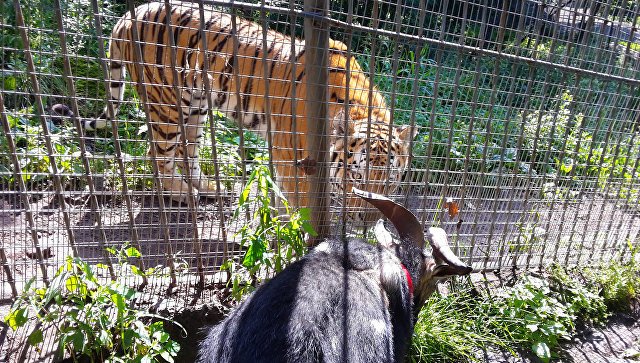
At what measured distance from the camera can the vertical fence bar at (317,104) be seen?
2.50m

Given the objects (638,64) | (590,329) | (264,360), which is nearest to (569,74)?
(638,64)

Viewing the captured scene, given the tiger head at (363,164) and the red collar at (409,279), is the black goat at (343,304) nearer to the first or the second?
the red collar at (409,279)

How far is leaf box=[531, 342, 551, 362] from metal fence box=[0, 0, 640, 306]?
77 cm

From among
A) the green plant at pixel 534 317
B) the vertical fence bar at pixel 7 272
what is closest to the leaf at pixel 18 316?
the vertical fence bar at pixel 7 272

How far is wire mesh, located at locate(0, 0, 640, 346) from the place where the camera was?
252cm

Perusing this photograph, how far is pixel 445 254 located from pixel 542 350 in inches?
48.3

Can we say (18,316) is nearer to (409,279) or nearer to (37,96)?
(37,96)

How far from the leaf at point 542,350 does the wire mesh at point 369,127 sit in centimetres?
78

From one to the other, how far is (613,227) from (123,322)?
154 inches

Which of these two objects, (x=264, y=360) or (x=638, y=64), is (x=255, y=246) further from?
(x=638, y=64)

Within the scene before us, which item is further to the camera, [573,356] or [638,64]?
[638,64]

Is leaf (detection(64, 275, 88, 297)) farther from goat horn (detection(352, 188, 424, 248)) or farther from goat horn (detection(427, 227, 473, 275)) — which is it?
goat horn (detection(427, 227, 473, 275))

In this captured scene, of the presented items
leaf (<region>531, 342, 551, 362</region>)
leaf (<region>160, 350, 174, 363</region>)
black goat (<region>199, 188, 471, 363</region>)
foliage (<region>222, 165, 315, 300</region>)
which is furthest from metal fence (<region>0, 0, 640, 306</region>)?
leaf (<region>531, 342, 551, 362</region>)

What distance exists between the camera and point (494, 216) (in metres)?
3.41
